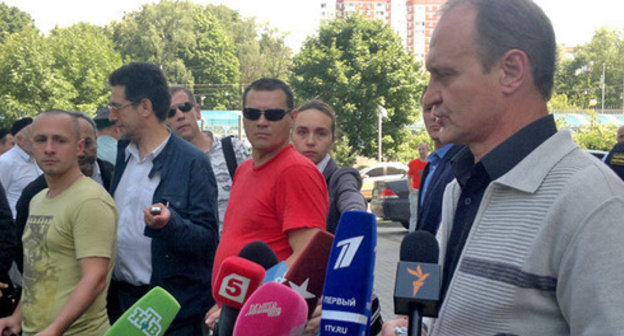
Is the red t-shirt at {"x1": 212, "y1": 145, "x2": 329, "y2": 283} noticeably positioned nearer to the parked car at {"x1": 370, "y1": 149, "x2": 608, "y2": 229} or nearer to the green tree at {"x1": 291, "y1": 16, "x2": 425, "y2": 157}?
the parked car at {"x1": 370, "y1": 149, "x2": 608, "y2": 229}

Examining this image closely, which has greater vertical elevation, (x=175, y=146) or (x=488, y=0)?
(x=488, y=0)

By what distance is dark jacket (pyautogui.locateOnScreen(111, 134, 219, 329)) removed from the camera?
12.9 feet

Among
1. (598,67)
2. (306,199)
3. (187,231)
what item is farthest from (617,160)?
(598,67)

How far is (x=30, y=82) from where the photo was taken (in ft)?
153

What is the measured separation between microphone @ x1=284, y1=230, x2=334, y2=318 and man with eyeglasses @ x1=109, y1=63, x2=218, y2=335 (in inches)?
62.1

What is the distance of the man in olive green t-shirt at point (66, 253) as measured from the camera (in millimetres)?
3564

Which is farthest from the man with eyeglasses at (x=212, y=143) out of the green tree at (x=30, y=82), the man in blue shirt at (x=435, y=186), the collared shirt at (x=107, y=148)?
the green tree at (x=30, y=82)

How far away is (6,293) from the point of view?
4.62 m

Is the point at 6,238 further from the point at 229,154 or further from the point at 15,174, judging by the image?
the point at 15,174

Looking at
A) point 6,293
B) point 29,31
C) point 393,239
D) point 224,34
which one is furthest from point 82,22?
point 6,293

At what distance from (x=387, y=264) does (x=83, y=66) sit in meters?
41.8

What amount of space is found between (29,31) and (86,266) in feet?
172

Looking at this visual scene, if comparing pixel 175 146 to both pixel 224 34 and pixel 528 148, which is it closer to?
pixel 528 148

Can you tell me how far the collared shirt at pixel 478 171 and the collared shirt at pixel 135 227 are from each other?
7.61 feet
